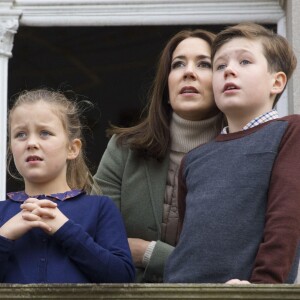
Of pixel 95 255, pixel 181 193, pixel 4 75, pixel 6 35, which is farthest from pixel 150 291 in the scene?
pixel 6 35

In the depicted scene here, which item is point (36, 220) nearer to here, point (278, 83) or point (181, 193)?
point (181, 193)

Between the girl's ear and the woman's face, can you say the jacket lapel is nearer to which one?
the woman's face

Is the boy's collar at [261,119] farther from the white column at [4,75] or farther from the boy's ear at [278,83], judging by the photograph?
the white column at [4,75]

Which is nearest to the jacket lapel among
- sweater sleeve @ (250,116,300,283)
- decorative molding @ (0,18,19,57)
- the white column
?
sweater sleeve @ (250,116,300,283)

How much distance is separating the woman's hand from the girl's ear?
0.43m

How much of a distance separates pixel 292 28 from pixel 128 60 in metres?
2.94

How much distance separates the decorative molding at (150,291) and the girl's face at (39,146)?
0.81m

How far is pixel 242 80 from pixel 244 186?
0.43 metres

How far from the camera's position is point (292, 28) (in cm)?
670

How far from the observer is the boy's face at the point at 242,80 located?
4828 millimetres

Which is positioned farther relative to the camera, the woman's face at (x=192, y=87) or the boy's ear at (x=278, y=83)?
the woman's face at (x=192, y=87)

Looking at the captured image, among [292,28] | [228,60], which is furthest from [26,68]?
[228,60]

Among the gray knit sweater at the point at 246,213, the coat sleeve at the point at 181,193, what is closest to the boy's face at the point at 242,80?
the gray knit sweater at the point at 246,213

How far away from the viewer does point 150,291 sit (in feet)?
13.4
